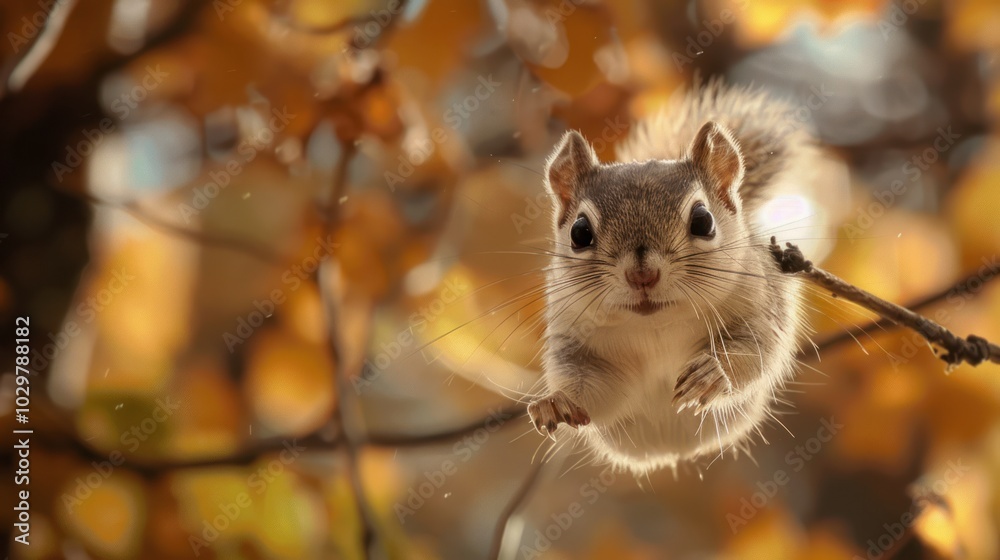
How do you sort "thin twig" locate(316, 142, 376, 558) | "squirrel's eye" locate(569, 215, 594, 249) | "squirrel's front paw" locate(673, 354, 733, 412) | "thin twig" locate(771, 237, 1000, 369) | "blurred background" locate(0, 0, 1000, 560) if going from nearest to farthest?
1. "thin twig" locate(771, 237, 1000, 369)
2. "squirrel's front paw" locate(673, 354, 733, 412)
3. "squirrel's eye" locate(569, 215, 594, 249)
4. "blurred background" locate(0, 0, 1000, 560)
5. "thin twig" locate(316, 142, 376, 558)

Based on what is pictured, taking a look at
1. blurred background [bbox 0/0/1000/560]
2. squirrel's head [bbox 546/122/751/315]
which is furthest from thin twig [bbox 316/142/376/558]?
squirrel's head [bbox 546/122/751/315]

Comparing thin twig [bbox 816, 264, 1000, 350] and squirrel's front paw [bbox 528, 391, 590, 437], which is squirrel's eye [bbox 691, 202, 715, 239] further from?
thin twig [bbox 816, 264, 1000, 350]

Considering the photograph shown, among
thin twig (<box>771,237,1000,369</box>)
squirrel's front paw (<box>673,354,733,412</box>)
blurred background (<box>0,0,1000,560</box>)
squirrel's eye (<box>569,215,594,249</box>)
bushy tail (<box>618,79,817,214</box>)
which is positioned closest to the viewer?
thin twig (<box>771,237,1000,369</box>)

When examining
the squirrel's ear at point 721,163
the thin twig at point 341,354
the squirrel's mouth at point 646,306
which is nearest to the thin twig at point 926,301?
the squirrel's ear at point 721,163

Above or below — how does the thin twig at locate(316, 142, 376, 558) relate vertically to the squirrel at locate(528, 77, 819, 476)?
below

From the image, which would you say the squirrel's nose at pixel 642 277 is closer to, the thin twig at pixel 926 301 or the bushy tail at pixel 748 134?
the bushy tail at pixel 748 134

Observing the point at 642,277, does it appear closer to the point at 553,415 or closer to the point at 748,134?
the point at 553,415
